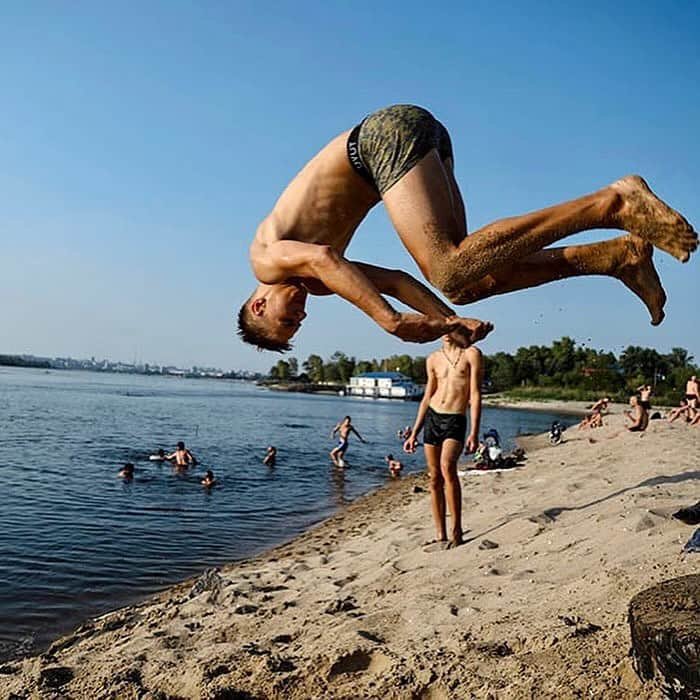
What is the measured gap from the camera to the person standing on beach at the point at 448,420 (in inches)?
355

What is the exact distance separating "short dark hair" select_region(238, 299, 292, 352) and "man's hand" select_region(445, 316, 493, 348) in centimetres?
Result: 130

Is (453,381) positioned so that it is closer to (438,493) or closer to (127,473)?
(438,493)

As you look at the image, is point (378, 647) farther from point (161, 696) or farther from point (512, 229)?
point (512, 229)

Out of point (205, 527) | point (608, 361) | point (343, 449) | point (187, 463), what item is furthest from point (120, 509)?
point (608, 361)

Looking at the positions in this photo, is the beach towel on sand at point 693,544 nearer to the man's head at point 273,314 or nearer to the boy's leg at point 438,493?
the man's head at point 273,314

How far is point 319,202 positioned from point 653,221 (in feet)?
6.51

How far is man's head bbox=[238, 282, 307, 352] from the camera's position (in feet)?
15.8

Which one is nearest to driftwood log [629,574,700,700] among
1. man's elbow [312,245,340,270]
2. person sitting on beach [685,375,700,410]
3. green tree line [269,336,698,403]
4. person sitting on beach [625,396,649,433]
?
man's elbow [312,245,340,270]

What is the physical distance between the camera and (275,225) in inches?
186

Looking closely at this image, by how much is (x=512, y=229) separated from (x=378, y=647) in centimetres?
300

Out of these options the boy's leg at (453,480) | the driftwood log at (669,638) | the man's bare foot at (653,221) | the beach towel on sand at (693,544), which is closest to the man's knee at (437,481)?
the boy's leg at (453,480)

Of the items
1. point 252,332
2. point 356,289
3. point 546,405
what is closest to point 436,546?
point 252,332

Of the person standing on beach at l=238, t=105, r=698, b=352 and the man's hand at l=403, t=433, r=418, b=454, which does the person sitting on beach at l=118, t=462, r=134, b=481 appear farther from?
the person standing on beach at l=238, t=105, r=698, b=352

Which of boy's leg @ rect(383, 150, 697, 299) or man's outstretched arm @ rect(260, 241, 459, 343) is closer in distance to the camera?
boy's leg @ rect(383, 150, 697, 299)
